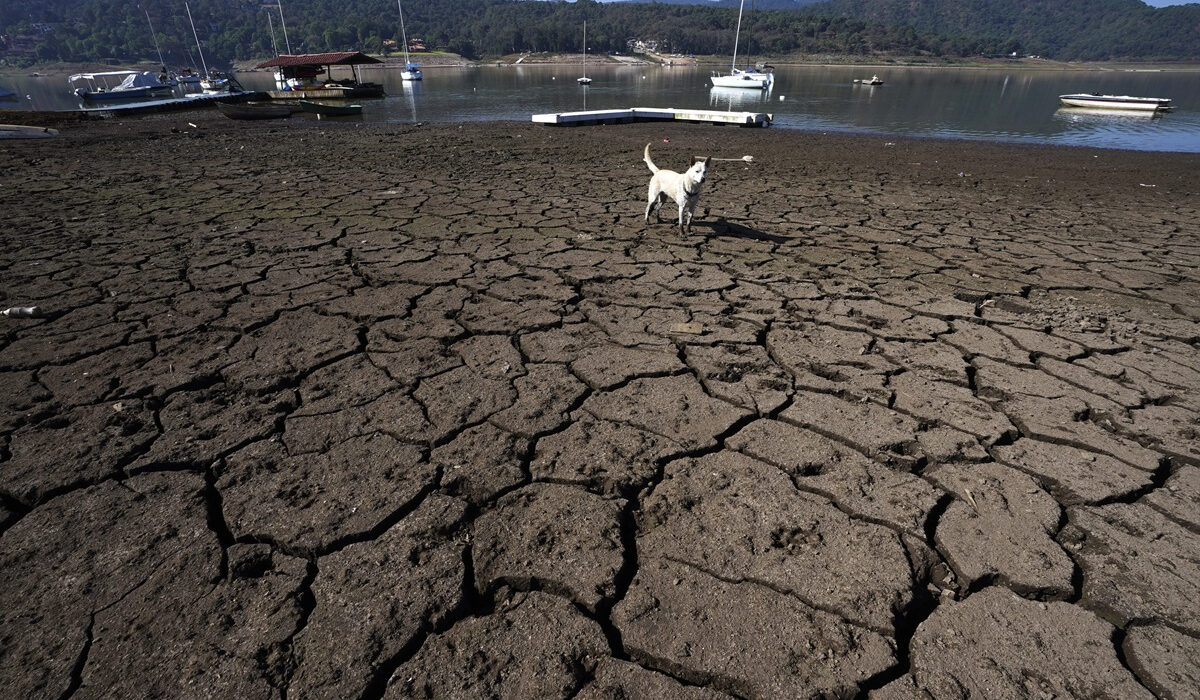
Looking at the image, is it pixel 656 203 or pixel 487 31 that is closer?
pixel 656 203

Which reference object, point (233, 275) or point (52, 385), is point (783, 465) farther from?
point (233, 275)

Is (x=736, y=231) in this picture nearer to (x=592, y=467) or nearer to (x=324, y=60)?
(x=592, y=467)

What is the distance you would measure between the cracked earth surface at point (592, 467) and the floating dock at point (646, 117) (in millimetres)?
10228

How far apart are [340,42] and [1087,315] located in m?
105

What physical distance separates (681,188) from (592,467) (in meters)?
3.35

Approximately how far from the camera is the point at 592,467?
2170 mm

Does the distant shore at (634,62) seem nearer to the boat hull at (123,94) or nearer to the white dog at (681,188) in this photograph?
the boat hull at (123,94)

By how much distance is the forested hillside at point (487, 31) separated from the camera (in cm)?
9238

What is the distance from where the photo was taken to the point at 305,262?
4.29 meters

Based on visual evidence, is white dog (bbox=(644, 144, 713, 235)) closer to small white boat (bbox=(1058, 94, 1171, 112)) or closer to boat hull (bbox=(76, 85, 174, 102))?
boat hull (bbox=(76, 85, 174, 102))

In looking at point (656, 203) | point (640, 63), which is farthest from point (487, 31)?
point (656, 203)

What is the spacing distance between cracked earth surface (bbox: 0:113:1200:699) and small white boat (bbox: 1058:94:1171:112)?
28.3 m

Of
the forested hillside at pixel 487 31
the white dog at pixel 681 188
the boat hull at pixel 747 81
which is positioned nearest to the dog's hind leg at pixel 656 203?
the white dog at pixel 681 188

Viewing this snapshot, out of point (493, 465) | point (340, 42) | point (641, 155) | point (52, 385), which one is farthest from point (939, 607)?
point (340, 42)
